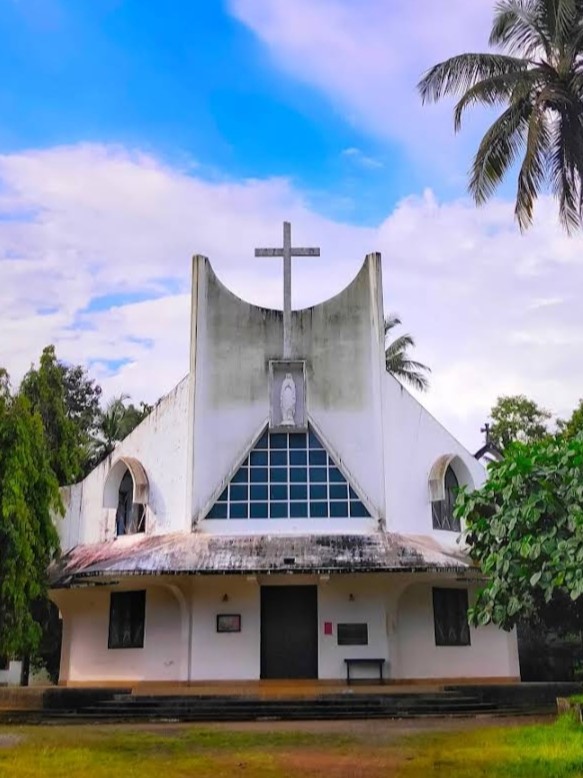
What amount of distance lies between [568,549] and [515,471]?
4.27 feet

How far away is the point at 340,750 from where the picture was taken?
382 inches

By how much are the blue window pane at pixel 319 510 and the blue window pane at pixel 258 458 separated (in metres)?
1.39

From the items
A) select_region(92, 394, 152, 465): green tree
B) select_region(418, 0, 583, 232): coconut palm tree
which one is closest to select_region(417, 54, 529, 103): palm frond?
select_region(418, 0, 583, 232): coconut palm tree

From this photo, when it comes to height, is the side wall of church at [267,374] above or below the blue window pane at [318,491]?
above

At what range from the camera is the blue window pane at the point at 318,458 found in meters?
18.3

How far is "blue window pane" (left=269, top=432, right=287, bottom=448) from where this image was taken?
18.4 metres

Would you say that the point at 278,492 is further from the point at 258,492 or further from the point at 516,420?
the point at 516,420

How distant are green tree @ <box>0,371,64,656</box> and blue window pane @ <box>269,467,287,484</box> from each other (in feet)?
14.4

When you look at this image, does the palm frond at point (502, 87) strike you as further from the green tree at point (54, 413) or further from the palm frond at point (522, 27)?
the green tree at point (54, 413)

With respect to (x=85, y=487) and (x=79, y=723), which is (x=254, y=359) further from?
(x=79, y=723)

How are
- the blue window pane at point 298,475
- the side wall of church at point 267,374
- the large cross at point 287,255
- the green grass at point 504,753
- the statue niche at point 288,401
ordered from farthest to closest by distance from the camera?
the large cross at point 287,255 → the statue niche at point 288,401 → the side wall of church at point 267,374 → the blue window pane at point 298,475 → the green grass at point 504,753

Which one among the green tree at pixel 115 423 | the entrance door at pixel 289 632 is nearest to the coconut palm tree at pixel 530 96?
the entrance door at pixel 289 632

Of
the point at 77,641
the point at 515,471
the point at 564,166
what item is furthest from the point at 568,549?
the point at 77,641

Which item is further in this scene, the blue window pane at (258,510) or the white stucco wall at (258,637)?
the blue window pane at (258,510)
